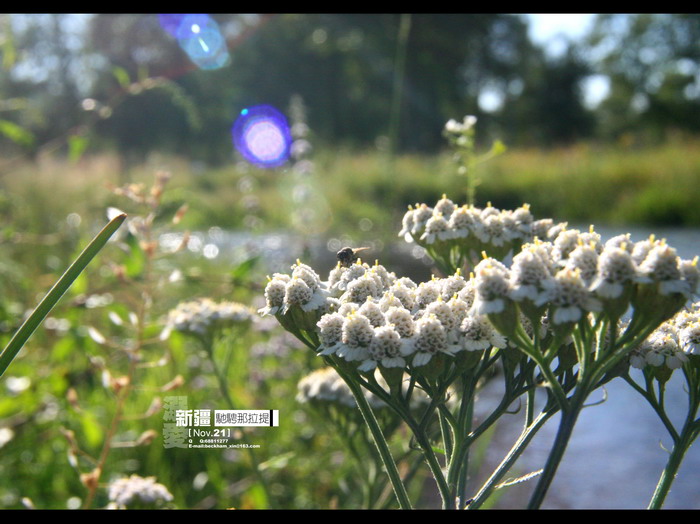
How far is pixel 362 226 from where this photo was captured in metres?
5.84

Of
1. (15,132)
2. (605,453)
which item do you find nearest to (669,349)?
(15,132)

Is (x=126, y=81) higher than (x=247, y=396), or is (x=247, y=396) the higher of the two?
(x=126, y=81)

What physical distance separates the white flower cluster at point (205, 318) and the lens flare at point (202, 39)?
3.54 ft

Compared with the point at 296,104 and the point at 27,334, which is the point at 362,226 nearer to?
the point at 296,104

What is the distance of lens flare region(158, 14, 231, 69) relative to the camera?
2371 millimetres

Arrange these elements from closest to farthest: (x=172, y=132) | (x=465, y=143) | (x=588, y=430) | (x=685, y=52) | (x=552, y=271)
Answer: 1. (x=552, y=271)
2. (x=465, y=143)
3. (x=588, y=430)
4. (x=685, y=52)
5. (x=172, y=132)

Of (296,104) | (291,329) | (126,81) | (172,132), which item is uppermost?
(172,132)

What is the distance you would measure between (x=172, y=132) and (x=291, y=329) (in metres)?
19.3

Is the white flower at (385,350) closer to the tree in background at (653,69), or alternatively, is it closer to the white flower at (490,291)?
the white flower at (490,291)

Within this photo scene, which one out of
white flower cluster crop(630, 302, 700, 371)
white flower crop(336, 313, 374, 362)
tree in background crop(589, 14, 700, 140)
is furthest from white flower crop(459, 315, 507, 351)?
tree in background crop(589, 14, 700, 140)

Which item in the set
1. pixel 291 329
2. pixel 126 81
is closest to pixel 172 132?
pixel 126 81

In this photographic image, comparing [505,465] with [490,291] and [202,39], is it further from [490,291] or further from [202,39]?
[202,39]

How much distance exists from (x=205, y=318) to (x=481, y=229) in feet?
2.24

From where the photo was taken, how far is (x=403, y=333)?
0.75m
